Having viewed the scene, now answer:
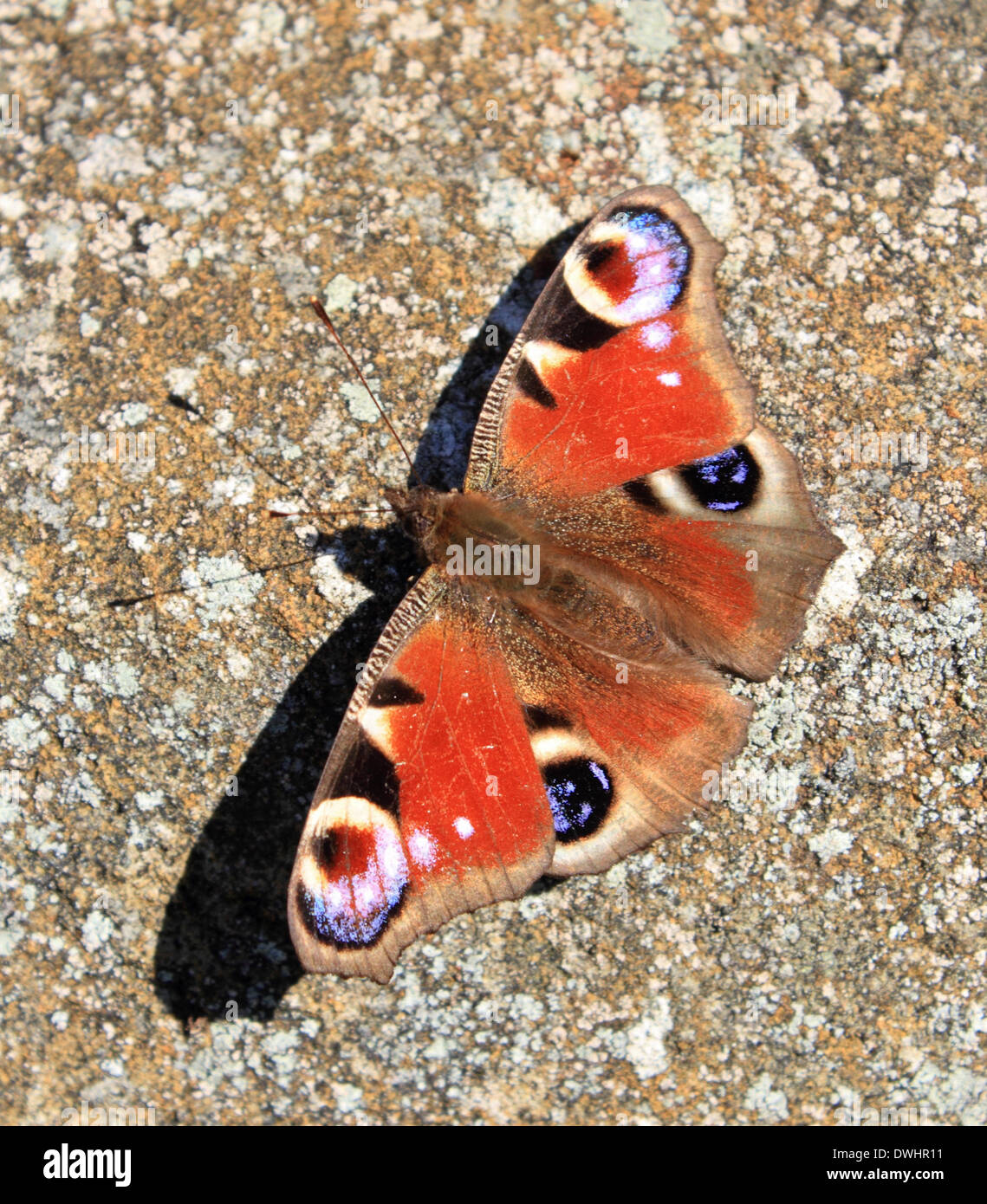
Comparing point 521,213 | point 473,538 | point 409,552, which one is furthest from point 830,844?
point 521,213

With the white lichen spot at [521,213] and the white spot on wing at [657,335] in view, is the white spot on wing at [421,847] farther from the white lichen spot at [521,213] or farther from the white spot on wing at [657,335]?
the white lichen spot at [521,213]

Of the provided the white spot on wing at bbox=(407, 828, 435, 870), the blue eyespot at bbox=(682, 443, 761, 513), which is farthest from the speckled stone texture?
the white spot on wing at bbox=(407, 828, 435, 870)

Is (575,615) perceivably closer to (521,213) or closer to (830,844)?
(830,844)

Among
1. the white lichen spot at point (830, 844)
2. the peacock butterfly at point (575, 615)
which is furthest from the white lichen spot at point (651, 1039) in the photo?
the peacock butterfly at point (575, 615)

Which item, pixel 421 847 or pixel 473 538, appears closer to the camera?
pixel 421 847

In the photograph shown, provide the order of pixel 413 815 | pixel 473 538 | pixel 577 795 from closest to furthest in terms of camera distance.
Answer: pixel 413 815
pixel 577 795
pixel 473 538

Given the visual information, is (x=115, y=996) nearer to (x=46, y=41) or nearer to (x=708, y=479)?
(x=708, y=479)
